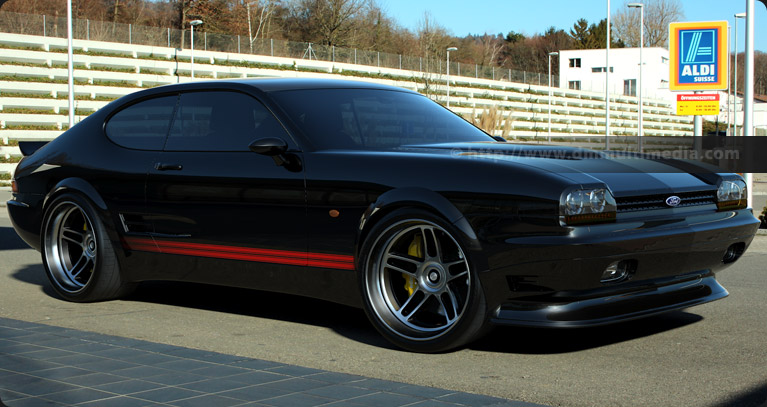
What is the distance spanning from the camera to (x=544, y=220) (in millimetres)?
4301

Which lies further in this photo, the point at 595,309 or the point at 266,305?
the point at 266,305

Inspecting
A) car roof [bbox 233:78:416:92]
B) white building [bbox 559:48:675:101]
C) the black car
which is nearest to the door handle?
the black car

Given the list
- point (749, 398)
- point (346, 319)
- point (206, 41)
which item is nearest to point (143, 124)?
point (346, 319)

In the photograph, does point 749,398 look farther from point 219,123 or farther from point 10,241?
point 10,241

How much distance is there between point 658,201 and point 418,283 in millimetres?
1289

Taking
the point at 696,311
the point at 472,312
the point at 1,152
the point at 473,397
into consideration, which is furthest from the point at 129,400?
the point at 1,152

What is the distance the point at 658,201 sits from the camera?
15.3 feet

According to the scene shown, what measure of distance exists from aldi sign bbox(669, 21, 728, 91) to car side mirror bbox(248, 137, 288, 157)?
12.3 meters

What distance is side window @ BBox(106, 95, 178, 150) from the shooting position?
6157mm

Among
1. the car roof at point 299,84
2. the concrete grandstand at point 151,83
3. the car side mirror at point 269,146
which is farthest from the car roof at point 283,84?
the concrete grandstand at point 151,83

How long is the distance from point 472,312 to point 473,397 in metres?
0.82

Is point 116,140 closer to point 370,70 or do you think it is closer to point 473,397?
point 473,397

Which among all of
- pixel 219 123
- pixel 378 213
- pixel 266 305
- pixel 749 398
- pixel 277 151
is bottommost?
pixel 266 305

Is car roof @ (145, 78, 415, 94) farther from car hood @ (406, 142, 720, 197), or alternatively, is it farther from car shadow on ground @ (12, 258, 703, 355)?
car shadow on ground @ (12, 258, 703, 355)
